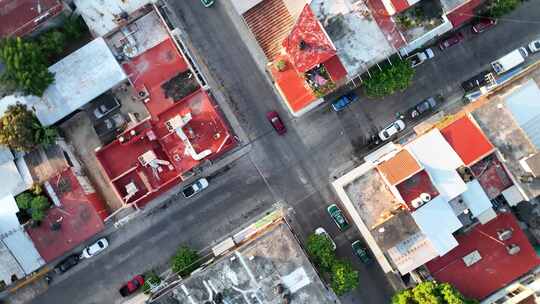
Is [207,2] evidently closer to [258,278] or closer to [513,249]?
[258,278]

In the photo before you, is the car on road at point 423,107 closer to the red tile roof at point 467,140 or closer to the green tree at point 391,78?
the green tree at point 391,78

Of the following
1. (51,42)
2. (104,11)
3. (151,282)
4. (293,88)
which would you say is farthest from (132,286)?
(104,11)

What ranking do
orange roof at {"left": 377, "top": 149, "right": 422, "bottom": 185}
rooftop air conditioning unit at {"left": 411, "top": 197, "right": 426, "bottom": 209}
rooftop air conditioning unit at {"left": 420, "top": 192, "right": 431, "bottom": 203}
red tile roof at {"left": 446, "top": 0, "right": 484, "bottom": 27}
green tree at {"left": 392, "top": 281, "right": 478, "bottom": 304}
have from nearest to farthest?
rooftop air conditioning unit at {"left": 420, "top": 192, "right": 431, "bottom": 203} < rooftop air conditioning unit at {"left": 411, "top": 197, "right": 426, "bottom": 209} < orange roof at {"left": 377, "top": 149, "right": 422, "bottom": 185} < green tree at {"left": 392, "top": 281, "right": 478, "bottom": 304} < red tile roof at {"left": 446, "top": 0, "right": 484, "bottom": 27}

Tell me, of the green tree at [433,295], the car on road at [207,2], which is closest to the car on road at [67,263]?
the car on road at [207,2]

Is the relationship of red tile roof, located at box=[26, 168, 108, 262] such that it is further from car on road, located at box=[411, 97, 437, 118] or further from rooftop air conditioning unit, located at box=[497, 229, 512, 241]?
rooftop air conditioning unit, located at box=[497, 229, 512, 241]

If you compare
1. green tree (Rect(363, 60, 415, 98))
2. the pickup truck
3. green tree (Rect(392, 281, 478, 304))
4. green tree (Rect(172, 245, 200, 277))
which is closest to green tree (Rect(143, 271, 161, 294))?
green tree (Rect(172, 245, 200, 277))

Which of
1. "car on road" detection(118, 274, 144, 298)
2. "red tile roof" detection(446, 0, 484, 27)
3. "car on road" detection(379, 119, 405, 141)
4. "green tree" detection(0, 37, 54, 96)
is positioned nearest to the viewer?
"green tree" detection(0, 37, 54, 96)
